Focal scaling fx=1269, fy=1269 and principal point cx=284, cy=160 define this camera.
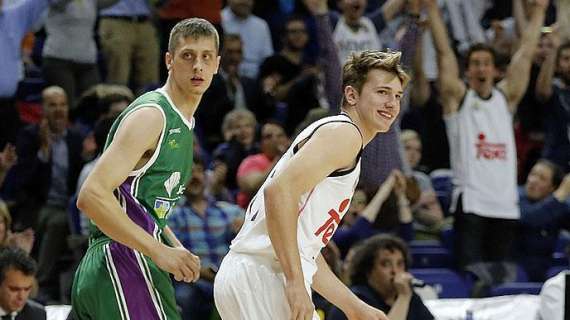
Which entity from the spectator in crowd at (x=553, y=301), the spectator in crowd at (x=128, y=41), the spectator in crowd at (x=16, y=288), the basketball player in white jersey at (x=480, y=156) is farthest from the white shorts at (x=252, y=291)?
the spectator in crowd at (x=128, y=41)

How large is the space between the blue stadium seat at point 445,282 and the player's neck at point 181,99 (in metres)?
4.23

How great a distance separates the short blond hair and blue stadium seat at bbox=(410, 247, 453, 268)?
16.8 ft

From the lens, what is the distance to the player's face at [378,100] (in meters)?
4.99

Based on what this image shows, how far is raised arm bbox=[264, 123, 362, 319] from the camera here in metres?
4.57

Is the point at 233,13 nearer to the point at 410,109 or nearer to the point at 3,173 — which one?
the point at 410,109

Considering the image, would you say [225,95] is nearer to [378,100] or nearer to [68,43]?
[68,43]

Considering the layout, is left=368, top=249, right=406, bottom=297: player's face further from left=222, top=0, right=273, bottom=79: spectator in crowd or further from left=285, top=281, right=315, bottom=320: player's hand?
left=222, top=0, right=273, bottom=79: spectator in crowd

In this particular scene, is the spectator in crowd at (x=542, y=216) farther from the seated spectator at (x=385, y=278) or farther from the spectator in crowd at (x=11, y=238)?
the spectator in crowd at (x=11, y=238)

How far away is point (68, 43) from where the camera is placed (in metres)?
11.0

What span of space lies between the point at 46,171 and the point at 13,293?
284 cm

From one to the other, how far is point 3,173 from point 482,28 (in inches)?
225

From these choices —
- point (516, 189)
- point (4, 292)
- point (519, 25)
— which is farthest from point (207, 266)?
point (519, 25)

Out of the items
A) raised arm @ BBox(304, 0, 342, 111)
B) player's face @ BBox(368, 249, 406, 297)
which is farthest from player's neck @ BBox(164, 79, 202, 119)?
raised arm @ BBox(304, 0, 342, 111)

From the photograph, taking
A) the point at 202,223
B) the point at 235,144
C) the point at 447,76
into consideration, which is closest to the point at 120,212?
the point at 202,223
